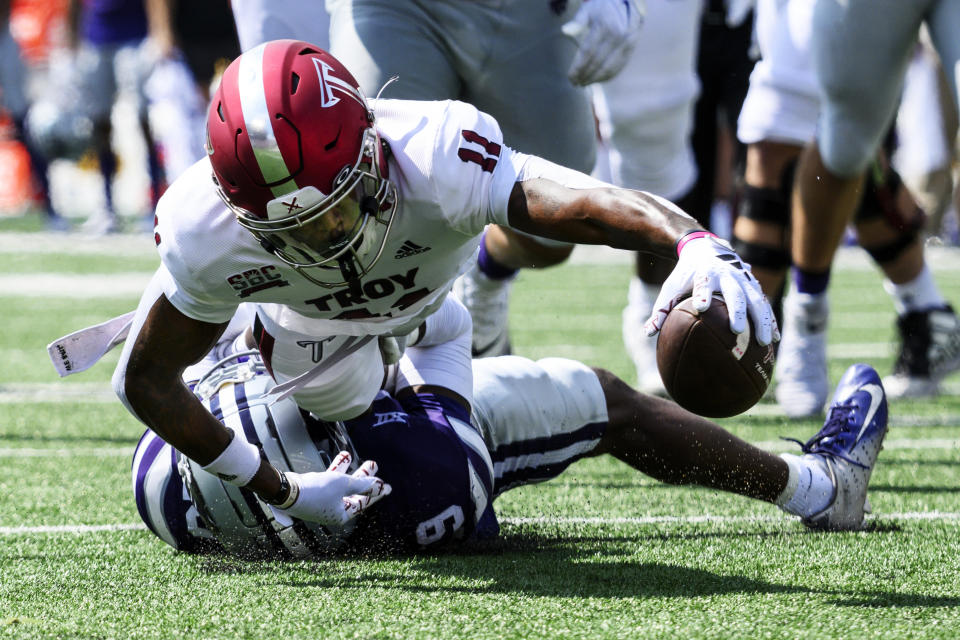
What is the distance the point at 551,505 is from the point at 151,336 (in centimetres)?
106

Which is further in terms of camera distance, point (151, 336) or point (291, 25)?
point (291, 25)

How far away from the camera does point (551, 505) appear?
310 centimetres

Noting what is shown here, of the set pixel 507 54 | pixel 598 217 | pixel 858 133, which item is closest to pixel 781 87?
pixel 858 133

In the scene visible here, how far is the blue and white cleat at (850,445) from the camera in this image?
277 centimetres

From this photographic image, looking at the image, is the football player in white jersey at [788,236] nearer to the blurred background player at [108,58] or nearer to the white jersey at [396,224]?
the white jersey at [396,224]

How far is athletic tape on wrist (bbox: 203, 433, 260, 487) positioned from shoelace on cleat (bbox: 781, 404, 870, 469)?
1.20m

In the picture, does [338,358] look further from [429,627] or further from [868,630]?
[868,630]

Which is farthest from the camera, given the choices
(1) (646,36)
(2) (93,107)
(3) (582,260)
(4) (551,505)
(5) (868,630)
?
(2) (93,107)

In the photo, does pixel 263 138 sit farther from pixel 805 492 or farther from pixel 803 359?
pixel 803 359

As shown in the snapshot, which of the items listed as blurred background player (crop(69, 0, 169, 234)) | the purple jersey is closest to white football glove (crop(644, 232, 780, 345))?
blurred background player (crop(69, 0, 169, 234))

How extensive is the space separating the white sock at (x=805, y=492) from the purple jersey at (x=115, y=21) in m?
9.96

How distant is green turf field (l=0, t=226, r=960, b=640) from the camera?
2080 millimetres

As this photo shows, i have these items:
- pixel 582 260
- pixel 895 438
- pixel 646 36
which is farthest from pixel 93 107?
pixel 895 438

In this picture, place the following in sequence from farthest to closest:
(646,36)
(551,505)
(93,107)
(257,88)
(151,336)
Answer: (93,107)
(646,36)
(551,505)
(151,336)
(257,88)
